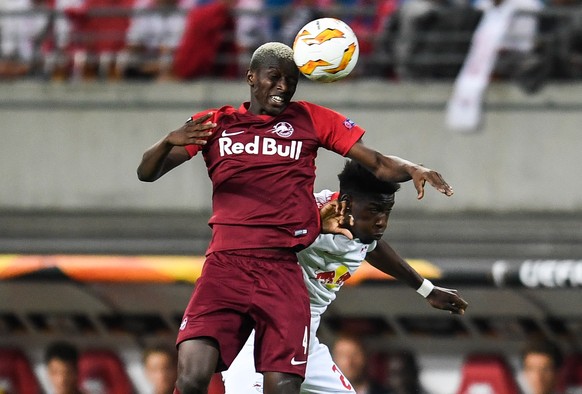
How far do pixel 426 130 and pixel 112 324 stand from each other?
3823 millimetres

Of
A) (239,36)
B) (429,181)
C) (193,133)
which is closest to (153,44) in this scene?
(239,36)

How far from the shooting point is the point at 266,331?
7125mm

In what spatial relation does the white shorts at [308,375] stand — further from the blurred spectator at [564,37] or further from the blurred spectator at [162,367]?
the blurred spectator at [162,367]

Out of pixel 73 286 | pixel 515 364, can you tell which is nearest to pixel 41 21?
pixel 73 286

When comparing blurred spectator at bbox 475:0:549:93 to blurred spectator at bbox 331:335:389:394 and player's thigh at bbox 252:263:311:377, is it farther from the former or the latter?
player's thigh at bbox 252:263:311:377

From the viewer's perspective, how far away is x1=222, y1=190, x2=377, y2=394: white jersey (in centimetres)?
786

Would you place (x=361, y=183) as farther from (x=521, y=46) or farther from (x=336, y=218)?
(x=521, y=46)

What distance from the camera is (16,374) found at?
14141mm

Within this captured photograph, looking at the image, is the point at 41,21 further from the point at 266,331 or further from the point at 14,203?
the point at 266,331

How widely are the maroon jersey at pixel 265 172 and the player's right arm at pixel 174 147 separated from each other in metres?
0.09

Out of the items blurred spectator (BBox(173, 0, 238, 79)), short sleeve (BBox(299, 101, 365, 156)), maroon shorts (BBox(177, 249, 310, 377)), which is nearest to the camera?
maroon shorts (BBox(177, 249, 310, 377))

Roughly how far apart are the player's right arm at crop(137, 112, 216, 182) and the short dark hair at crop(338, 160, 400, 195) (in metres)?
1.13

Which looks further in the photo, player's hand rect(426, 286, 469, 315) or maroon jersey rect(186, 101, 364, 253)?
player's hand rect(426, 286, 469, 315)

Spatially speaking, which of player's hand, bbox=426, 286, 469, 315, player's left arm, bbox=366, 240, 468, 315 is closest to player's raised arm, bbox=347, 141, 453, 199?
player's left arm, bbox=366, 240, 468, 315
